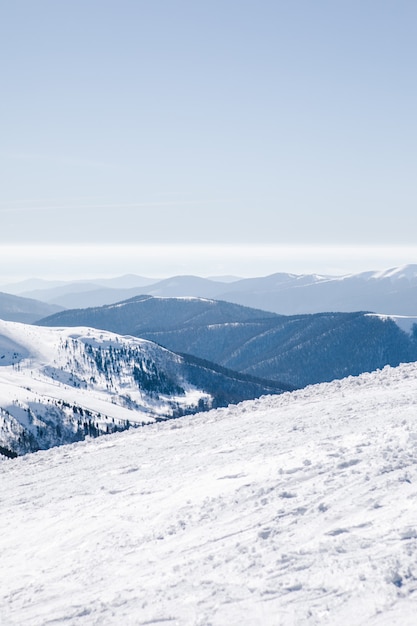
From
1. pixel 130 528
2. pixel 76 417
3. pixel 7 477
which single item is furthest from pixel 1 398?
pixel 130 528

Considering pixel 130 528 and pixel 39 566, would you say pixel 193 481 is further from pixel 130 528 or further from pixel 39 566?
pixel 39 566

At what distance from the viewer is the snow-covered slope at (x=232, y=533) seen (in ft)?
28.5

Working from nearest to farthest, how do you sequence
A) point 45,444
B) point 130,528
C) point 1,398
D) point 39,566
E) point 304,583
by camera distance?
point 304,583
point 39,566
point 130,528
point 45,444
point 1,398

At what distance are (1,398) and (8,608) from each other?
7476 inches

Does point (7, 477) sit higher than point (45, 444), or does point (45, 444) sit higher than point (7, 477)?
point (7, 477)

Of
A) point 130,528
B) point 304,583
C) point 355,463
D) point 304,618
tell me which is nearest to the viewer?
point 304,618

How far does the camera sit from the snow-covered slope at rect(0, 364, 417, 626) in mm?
8695

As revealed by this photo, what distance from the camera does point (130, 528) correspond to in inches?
520

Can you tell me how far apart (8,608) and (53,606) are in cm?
101

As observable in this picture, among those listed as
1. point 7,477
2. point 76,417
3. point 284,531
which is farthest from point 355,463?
point 76,417

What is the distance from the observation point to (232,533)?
1163 cm

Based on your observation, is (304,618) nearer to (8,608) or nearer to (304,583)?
(304,583)

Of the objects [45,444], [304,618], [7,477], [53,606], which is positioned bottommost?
[45,444]

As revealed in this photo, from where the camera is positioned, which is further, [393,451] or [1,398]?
[1,398]
